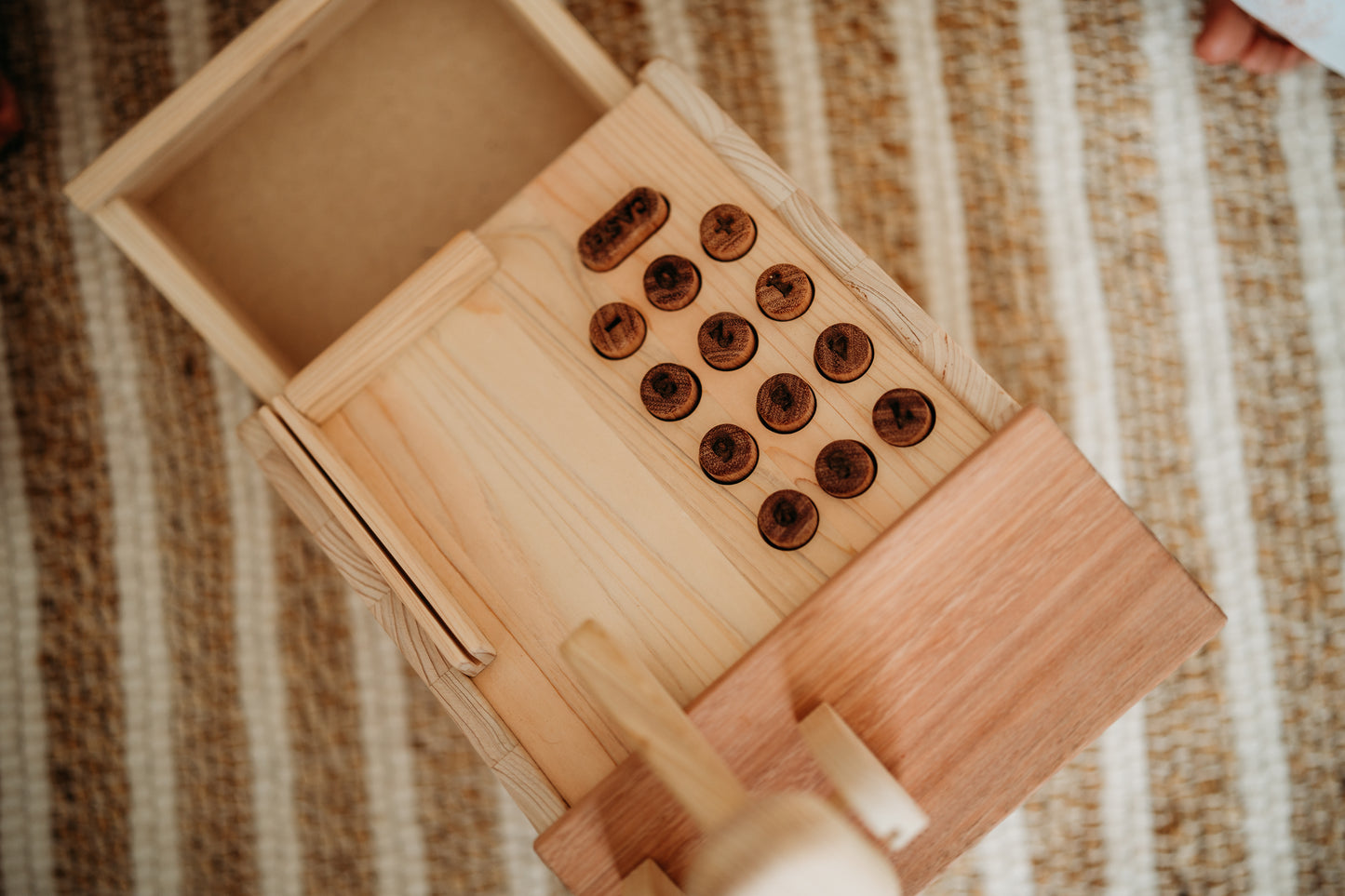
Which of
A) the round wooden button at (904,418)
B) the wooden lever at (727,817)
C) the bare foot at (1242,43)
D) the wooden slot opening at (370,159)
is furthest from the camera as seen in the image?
the bare foot at (1242,43)

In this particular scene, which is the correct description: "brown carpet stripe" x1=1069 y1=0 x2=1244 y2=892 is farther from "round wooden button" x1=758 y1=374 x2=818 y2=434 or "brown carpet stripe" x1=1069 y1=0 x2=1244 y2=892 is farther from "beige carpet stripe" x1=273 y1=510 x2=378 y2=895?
"beige carpet stripe" x1=273 y1=510 x2=378 y2=895

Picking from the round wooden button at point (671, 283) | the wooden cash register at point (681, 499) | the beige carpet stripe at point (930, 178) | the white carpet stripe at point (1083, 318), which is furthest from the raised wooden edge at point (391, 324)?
the white carpet stripe at point (1083, 318)

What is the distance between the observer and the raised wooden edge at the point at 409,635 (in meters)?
0.49

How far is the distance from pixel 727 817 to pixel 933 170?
25.1 inches

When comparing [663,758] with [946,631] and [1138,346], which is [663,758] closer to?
[946,631]

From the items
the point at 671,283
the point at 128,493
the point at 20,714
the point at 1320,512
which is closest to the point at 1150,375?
the point at 1320,512

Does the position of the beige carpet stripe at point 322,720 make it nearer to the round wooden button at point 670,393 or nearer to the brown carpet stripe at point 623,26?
the round wooden button at point 670,393

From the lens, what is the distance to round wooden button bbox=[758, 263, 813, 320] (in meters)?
0.50

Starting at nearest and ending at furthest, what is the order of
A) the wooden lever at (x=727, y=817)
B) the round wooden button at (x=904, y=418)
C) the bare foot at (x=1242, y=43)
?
the wooden lever at (x=727, y=817) < the round wooden button at (x=904, y=418) < the bare foot at (x=1242, y=43)

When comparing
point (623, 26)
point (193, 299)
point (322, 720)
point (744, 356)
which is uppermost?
point (193, 299)

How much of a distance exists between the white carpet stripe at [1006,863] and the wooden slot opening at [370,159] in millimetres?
704

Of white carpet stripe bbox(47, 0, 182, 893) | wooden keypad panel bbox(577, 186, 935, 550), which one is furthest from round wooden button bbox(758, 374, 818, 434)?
white carpet stripe bbox(47, 0, 182, 893)

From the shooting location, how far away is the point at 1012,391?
79 cm

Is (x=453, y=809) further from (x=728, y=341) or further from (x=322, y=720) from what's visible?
(x=728, y=341)
